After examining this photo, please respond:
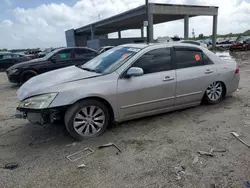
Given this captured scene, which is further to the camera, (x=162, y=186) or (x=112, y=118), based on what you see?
(x=112, y=118)

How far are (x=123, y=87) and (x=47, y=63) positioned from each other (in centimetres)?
616

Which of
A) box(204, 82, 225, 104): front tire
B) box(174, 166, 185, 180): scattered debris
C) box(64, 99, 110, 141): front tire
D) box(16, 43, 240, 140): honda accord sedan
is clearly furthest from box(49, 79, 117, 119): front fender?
box(204, 82, 225, 104): front tire

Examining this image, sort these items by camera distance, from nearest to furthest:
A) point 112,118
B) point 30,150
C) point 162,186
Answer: point 162,186
point 30,150
point 112,118

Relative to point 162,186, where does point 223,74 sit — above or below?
above

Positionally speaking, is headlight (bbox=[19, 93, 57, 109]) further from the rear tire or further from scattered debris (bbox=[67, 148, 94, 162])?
the rear tire

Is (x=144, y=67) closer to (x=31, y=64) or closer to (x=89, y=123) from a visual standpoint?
(x=89, y=123)

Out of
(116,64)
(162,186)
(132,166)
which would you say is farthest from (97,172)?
(116,64)

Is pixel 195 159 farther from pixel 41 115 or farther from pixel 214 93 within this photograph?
pixel 214 93

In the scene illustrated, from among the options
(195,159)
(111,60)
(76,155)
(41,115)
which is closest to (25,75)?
(111,60)

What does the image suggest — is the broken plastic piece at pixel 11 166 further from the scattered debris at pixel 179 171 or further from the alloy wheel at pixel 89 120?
the scattered debris at pixel 179 171

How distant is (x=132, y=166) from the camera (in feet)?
9.41

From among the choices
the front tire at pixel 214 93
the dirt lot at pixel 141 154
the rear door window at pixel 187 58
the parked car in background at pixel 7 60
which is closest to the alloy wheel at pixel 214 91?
the front tire at pixel 214 93

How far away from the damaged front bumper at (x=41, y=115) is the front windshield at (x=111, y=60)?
1.09 meters

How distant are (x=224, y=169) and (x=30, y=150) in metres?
2.83
